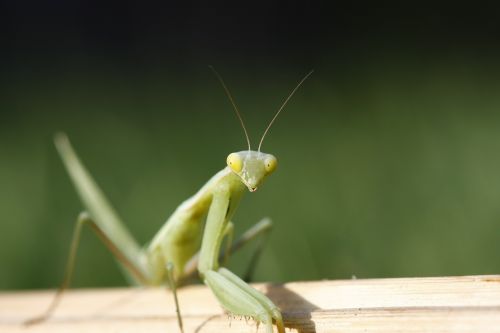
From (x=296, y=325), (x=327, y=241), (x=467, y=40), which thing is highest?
(x=467, y=40)

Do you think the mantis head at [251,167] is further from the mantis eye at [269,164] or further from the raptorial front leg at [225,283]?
the raptorial front leg at [225,283]

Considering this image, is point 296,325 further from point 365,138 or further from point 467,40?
point 467,40

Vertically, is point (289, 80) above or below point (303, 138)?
above

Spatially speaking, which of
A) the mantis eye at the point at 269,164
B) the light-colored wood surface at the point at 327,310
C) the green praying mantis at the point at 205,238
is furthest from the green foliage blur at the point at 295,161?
the mantis eye at the point at 269,164

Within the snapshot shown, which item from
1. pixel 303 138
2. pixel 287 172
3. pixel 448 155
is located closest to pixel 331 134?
pixel 303 138

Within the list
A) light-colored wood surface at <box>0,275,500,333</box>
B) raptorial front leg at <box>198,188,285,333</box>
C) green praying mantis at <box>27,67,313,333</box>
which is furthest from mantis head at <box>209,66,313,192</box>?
light-colored wood surface at <box>0,275,500,333</box>

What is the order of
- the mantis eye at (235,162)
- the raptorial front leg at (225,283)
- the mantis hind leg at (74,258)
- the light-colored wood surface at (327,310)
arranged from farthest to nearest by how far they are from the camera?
1. the mantis hind leg at (74,258)
2. the mantis eye at (235,162)
3. the raptorial front leg at (225,283)
4. the light-colored wood surface at (327,310)
